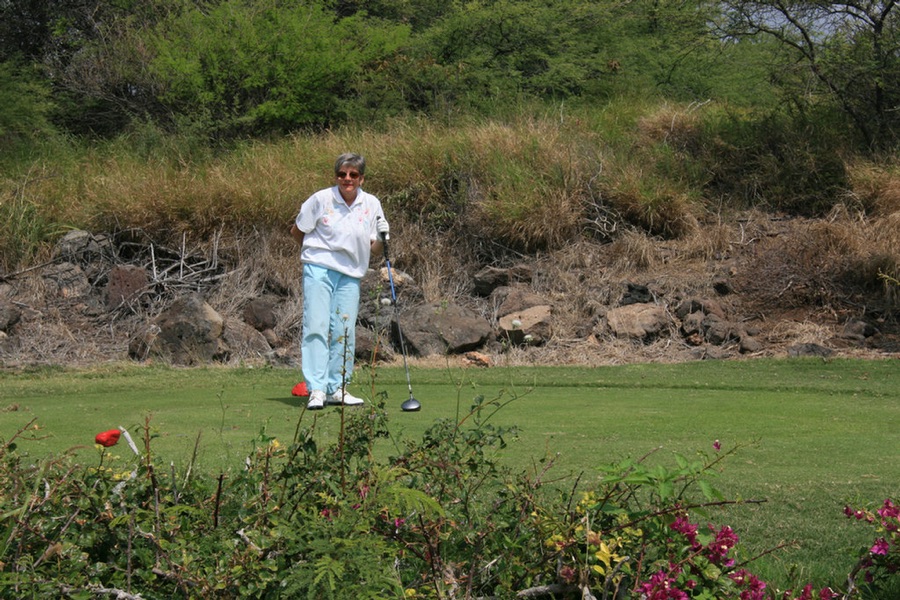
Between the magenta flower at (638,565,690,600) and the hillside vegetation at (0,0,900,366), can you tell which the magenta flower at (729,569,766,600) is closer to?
the magenta flower at (638,565,690,600)

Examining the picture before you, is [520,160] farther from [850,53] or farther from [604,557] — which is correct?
[604,557]

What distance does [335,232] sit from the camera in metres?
8.88

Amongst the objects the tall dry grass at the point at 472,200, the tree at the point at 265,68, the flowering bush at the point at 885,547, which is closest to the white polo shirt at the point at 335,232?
the flowering bush at the point at 885,547

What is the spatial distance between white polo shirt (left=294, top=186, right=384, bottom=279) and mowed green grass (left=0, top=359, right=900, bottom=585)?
119 centimetres

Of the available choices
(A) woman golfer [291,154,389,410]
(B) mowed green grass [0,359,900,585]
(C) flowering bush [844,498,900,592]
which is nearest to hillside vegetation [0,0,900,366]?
(B) mowed green grass [0,359,900,585]

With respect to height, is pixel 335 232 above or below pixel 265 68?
below

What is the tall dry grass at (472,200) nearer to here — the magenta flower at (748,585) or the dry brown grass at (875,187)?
the dry brown grass at (875,187)

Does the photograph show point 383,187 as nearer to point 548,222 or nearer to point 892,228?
point 548,222

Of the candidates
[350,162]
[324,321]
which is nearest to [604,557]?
[324,321]

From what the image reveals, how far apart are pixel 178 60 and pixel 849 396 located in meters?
18.5

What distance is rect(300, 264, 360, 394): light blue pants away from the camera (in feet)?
28.0

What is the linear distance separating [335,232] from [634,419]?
10.1 feet

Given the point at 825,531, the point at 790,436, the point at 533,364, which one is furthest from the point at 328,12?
the point at 825,531

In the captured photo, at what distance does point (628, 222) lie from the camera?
1714 cm
